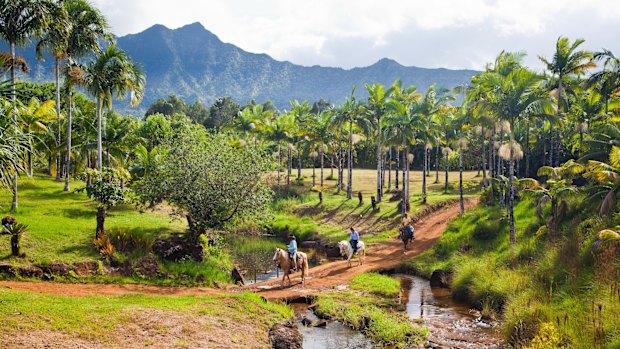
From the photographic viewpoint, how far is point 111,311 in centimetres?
1620

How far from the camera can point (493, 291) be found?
21578mm

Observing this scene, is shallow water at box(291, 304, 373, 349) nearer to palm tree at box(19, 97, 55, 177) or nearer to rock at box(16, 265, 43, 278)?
rock at box(16, 265, 43, 278)

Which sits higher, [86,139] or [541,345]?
[86,139]

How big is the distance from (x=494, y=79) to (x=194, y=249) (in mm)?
18396

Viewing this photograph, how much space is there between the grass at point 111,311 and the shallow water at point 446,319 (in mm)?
5597

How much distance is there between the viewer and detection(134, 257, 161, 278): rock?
23.4 meters

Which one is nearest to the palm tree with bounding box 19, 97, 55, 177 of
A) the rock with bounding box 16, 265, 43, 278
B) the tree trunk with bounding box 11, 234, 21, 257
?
the tree trunk with bounding box 11, 234, 21, 257

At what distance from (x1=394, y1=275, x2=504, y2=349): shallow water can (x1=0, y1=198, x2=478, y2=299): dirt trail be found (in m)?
3.80

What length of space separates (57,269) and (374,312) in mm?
13550

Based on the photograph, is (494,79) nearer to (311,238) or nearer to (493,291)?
(493,291)

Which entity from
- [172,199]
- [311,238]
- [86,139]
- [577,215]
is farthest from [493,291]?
[86,139]

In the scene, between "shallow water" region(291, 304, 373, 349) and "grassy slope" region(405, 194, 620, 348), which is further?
"shallow water" region(291, 304, 373, 349)

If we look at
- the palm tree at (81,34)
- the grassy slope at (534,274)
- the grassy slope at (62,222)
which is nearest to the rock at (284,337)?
the grassy slope at (534,274)

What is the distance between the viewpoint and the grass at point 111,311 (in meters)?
14.3
